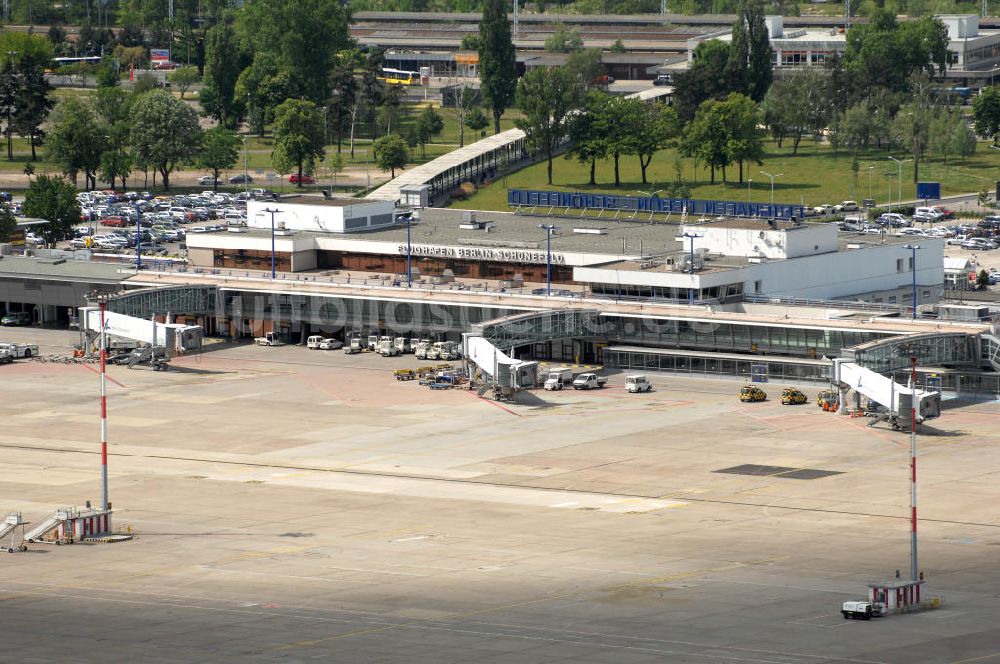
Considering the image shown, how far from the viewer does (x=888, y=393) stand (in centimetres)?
15412

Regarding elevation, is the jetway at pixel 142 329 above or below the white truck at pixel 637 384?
above

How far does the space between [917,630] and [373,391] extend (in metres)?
87.3

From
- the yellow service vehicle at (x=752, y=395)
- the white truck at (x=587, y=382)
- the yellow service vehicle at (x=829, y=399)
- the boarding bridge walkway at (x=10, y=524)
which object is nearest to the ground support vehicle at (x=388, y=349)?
the white truck at (x=587, y=382)

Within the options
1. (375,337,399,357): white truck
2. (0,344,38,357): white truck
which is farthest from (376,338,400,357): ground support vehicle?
(0,344,38,357): white truck

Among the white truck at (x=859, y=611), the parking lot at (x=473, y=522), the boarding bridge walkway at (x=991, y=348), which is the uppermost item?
the boarding bridge walkway at (x=991, y=348)

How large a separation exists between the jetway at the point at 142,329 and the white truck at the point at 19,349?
6.38 m

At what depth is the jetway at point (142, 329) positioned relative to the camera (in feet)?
620

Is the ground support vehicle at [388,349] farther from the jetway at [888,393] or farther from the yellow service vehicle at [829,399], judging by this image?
the jetway at [888,393]

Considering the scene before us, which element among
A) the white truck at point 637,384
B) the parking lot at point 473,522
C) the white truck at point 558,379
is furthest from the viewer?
the white truck at point 558,379

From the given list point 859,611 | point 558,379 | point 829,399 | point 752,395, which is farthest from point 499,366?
point 859,611

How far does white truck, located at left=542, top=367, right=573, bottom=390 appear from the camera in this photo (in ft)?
573

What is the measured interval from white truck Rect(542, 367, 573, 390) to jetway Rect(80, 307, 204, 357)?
37189mm

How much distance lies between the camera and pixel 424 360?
624 feet

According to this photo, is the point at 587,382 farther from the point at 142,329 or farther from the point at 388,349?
the point at 142,329
